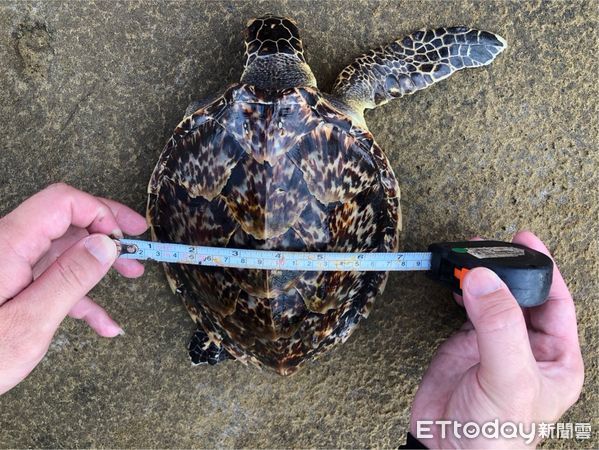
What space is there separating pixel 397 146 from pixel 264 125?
52 centimetres

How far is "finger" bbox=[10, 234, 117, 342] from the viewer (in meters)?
1.12

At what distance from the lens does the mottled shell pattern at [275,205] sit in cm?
136

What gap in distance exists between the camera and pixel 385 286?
5.48ft

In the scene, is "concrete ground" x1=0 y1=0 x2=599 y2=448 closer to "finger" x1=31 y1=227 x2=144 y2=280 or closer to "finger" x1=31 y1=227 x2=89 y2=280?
"finger" x1=31 y1=227 x2=144 y2=280

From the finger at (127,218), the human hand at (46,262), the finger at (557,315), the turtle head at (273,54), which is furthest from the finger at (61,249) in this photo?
the finger at (557,315)

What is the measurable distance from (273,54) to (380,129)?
1.42 ft

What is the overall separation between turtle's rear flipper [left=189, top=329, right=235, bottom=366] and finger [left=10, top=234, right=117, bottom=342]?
587 mm

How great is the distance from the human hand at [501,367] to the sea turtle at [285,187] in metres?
0.33

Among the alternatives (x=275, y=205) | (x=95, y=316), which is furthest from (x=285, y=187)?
(x=95, y=316)

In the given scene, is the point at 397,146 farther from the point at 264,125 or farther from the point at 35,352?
the point at 35,352

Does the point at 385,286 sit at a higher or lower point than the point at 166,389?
higher

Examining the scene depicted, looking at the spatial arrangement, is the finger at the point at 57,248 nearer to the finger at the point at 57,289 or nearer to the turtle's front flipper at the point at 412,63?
the finger at the point at 57,289

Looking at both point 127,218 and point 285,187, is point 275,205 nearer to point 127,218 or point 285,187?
point 285,187

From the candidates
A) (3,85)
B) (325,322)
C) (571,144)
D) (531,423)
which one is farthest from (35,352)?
(571,144)
